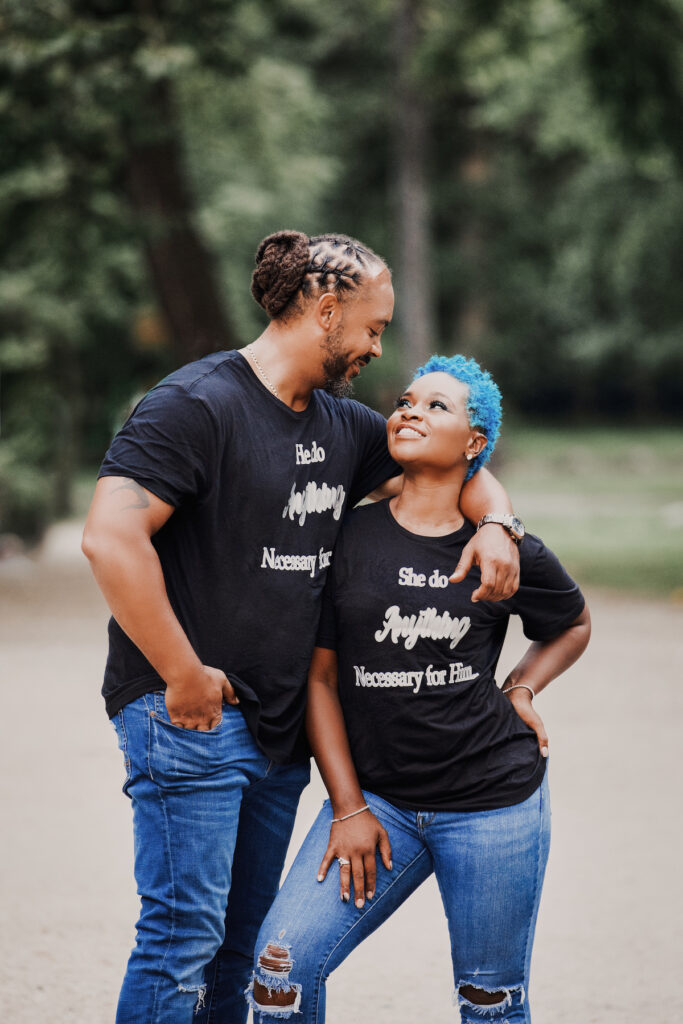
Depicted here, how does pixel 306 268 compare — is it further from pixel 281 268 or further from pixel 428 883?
A: pixel 428 883

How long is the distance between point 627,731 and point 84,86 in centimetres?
624

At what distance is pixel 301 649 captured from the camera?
2723 millimetres

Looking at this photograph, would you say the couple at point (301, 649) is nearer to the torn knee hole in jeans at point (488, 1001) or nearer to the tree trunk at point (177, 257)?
the torn knee hole in jeans at point (488, 1001)

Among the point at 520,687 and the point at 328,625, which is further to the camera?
the point at 520,687

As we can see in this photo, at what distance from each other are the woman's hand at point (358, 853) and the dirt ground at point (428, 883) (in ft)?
4.41

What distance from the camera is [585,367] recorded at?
43812 mm

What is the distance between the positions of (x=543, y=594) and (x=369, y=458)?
53 centimetres

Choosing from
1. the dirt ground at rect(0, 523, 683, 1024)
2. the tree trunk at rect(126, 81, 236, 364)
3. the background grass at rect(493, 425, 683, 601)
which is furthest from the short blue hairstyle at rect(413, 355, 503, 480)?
the tree trunk at rect(126, 81, 236, 364)

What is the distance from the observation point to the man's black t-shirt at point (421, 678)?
8.73ft

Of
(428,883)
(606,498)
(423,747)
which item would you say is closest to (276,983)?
(423,747)

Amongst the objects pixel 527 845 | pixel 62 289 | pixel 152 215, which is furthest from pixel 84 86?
pixel 527 845

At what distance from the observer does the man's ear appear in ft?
8.81

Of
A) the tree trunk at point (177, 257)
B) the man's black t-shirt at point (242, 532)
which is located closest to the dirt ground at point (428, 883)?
the man's black t-shirt at point (242, 532)

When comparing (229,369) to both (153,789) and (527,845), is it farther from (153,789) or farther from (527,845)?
(527,845)
